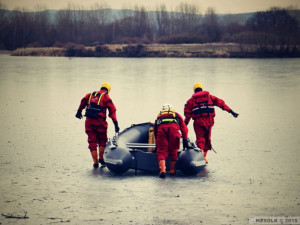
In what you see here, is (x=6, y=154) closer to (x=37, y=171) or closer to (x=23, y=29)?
(x=37, y=171)

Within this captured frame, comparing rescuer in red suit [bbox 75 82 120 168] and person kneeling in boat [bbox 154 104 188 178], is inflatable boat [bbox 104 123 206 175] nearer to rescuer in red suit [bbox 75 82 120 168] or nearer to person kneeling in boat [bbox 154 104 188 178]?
person kneeling in boat [bbox 154 104 188 178]

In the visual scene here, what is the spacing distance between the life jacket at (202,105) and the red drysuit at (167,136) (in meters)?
0.84

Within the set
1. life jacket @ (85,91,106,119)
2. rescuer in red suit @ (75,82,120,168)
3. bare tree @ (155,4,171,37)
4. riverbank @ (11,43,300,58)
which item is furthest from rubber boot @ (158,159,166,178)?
bare tree @ (155,4,171,37)

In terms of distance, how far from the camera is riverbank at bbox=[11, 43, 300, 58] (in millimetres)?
60737

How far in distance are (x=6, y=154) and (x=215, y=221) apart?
5199 mm

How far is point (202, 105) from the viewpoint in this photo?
8.77m

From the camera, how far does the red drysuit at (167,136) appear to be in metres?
7.91

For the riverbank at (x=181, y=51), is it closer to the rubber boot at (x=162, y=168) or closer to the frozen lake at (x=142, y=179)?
the frozen lake at (x=142, y=179)

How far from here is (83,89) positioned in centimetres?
2403

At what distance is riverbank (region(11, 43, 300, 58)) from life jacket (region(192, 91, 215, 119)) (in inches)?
2061

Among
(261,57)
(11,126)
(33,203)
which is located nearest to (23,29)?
(261,57)

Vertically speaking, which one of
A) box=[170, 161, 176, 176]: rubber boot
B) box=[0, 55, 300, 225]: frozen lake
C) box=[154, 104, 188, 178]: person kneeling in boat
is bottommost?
box=[0, 55, 300, 225]: frozen lake

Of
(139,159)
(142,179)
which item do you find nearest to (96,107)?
(139,159)

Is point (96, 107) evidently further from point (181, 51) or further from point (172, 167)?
point (181, 51)
